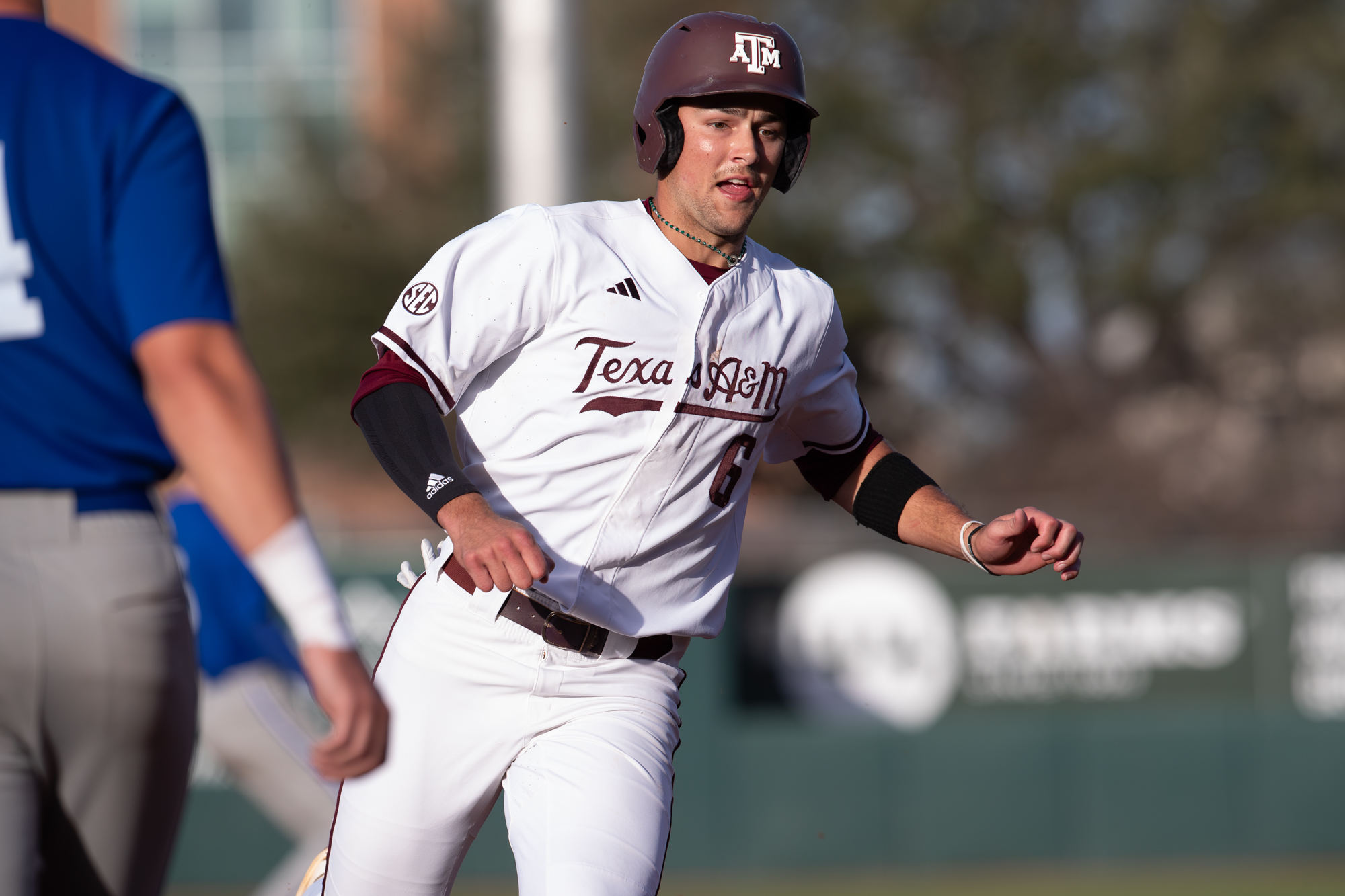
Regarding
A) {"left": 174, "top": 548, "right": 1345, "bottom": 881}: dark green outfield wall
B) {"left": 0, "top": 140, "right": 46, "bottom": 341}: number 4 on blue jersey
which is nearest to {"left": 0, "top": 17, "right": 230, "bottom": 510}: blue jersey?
{"left": 0, "top": 140, "right": 46, "bottom": 341}: number 4 on blue jersey

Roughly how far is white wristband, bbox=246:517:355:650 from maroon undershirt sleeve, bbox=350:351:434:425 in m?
1.30

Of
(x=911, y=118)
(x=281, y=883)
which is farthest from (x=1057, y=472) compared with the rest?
(x=281, y=883)

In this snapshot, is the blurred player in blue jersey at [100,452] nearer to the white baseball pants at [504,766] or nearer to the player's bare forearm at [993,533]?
the white baseball pants at [504,766]

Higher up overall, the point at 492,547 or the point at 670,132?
the point at 670,132

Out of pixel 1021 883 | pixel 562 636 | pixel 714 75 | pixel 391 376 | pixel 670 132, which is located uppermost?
pixel 714 75

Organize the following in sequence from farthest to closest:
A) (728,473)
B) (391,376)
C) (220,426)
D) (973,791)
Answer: (973,791) → (728,473) → (391,376) → (220,426)

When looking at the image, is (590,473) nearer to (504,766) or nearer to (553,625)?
(553,625)

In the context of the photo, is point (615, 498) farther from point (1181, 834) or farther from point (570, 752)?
point (1181, 834)

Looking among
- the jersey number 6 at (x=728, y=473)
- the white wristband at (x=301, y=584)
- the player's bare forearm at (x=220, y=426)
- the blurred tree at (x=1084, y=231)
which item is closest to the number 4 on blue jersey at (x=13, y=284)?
the player's bare forearm at (x=220, y=426)

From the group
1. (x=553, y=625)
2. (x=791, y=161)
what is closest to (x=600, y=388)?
(x=553, y=625)

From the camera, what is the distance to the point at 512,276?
3.54 metres

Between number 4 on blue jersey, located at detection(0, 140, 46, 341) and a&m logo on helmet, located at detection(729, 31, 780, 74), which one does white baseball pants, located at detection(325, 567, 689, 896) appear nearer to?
a&m logo on helmet, located at detection(729, 31, 780, 74)

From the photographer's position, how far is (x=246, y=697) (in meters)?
7.34

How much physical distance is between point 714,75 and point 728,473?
0.88m
